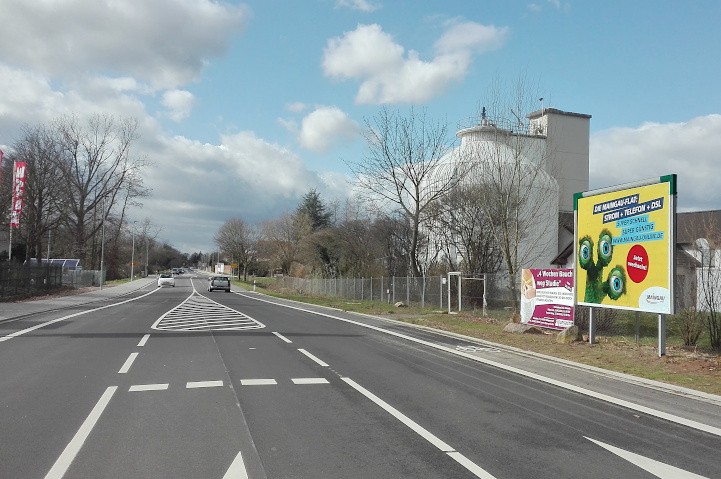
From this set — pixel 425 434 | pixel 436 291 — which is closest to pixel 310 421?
pixel 425 434

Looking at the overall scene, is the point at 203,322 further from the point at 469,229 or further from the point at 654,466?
the point at 469,229

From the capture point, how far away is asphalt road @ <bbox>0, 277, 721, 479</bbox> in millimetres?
5500

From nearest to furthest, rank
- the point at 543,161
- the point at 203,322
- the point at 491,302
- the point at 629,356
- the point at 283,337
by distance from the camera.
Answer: the point at 629,356
the point at 283,337
the point at 203,322
the point at 491,302
the point at 543,161

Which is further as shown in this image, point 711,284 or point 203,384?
point 711,284

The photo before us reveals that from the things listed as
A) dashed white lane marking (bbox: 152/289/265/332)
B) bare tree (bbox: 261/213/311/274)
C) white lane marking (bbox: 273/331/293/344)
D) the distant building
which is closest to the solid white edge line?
white lane marking (bbox: 273/331/293/344)

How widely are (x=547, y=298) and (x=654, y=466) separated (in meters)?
13.4

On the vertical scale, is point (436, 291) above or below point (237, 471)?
above

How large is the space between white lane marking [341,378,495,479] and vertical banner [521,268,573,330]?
10274 millimetres

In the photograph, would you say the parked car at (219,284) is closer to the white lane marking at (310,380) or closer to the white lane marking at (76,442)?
the white lane marking at (310,380)

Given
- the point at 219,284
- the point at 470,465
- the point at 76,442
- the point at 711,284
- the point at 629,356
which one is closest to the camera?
the point at 470,465

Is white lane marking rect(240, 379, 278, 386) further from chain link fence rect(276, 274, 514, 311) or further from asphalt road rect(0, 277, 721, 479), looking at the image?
chain link fence rect(276, 274, 514, 311)

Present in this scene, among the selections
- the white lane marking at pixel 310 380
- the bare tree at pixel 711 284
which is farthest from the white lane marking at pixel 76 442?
the bare tree at pixel 711 284

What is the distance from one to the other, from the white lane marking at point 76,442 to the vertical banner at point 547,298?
1345cm

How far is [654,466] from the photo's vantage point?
18.8 feet
